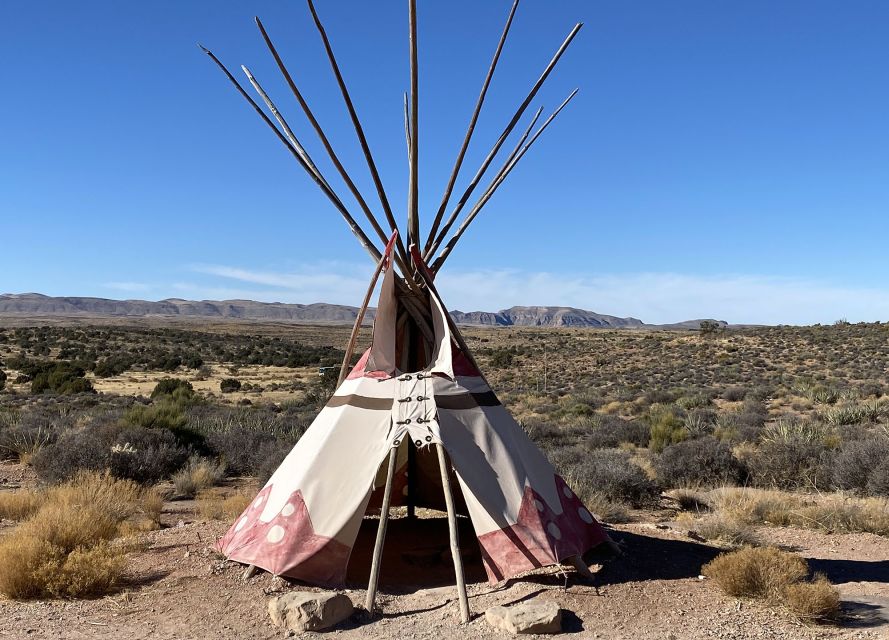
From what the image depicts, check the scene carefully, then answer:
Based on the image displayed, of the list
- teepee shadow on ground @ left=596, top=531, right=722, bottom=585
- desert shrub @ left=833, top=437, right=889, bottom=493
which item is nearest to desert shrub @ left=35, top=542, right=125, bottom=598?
teepee shadow on ground @ left=596, top=531, right=722, bottom=585

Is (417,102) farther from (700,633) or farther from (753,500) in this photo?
(753,500)

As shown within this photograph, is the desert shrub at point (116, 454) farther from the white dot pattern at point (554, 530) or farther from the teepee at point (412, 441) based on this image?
the white dot pattern at point (554, 530)

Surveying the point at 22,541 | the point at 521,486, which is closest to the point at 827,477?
the point at 521,486

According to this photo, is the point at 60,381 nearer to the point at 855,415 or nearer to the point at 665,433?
the point at 665,433

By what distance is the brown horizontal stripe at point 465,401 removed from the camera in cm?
617

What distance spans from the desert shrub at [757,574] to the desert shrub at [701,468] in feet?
19.2

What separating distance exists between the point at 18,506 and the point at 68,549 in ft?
9.45

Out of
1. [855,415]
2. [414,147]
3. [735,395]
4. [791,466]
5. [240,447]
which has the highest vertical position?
[414,147]

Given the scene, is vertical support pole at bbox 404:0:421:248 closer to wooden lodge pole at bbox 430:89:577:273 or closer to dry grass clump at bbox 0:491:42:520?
wooden lodge pole at bbox 430:89:577:273

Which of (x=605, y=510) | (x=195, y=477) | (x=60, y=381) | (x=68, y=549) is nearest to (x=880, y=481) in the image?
(x=605, y=510)

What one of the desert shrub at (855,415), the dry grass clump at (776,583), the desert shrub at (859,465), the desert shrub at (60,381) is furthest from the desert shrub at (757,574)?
the desert shrub at (60,381)

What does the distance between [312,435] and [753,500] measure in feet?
20.8

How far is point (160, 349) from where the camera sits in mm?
49500

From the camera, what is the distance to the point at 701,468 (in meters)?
11.7
